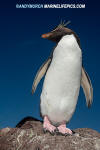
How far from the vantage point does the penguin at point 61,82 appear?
19.5 feet

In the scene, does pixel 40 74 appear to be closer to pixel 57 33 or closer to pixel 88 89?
pixel 57 33

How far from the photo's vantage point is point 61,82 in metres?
5.95

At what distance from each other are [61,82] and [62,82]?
0.08 feet

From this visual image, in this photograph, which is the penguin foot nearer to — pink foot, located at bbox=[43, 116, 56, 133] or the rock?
pink foot, located at bbox=[43, 116, 56, 133]

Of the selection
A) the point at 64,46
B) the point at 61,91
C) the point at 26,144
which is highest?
the point at 64,46

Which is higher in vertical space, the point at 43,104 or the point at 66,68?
the point at 66,68

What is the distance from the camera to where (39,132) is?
18.5ft

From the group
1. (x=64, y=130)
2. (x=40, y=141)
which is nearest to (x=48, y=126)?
(x=64, y=130)

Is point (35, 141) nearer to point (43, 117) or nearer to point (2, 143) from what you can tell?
point (2, 143)

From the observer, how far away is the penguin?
5949 mm

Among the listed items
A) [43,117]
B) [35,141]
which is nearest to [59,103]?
[43,117]

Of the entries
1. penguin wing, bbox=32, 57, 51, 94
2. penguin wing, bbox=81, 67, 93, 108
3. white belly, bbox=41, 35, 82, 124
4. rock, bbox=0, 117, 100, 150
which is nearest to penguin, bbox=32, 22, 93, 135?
white belly, bbox=41, 35, 82, 124

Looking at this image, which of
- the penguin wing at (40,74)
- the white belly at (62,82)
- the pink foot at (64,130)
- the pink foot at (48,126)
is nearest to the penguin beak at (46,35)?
the white belly at (62,82)

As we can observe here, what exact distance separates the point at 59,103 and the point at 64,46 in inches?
55.6
